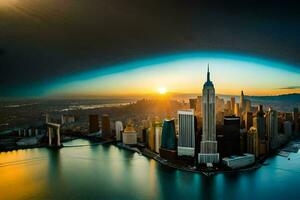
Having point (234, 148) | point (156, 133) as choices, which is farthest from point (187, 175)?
point (156, 133)

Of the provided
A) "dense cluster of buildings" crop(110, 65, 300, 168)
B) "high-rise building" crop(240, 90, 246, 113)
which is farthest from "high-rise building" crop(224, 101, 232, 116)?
"high-rise building" crop(240, 90, 246, 113)

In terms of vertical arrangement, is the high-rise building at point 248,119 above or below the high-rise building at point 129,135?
above

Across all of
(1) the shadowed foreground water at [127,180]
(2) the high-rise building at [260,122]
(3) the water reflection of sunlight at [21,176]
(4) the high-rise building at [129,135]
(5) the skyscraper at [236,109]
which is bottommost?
(1) the shadowed foreground water at [127,180]

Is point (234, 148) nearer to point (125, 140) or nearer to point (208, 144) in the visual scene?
point (208, 144)

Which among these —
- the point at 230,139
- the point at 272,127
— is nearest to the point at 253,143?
the point at 230,139

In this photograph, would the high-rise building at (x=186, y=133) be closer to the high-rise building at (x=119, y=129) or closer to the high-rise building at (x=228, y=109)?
the high-rise building at (x=228, y=109)

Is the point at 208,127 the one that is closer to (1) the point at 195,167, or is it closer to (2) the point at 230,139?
(2) the point at 230,139

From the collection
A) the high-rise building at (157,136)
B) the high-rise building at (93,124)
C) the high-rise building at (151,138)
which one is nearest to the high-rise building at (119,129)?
the high-rise building at (93,124)

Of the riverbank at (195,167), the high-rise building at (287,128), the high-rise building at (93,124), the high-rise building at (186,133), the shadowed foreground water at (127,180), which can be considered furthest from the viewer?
the high-rise building at (93,124)
